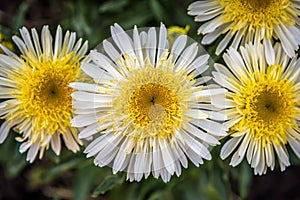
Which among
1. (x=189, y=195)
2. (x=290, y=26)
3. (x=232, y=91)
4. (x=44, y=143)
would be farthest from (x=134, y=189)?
(x=290, y=26)

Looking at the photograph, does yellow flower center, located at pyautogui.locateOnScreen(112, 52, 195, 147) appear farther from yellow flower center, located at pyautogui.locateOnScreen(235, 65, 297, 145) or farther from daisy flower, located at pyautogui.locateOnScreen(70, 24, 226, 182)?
yellow flower center, located at pyautogui.locateOnScreen(235, 65, 297, 145)

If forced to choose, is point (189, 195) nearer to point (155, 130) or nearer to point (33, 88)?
point (155, 130)

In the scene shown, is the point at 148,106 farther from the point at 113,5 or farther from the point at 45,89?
the point at 113,5

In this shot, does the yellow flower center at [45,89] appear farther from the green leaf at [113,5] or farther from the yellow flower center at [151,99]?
the green leaf at [113,5]

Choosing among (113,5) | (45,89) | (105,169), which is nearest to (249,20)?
(113,5)

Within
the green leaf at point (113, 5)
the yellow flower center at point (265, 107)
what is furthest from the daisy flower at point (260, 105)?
the green leaf at point (113, 5)

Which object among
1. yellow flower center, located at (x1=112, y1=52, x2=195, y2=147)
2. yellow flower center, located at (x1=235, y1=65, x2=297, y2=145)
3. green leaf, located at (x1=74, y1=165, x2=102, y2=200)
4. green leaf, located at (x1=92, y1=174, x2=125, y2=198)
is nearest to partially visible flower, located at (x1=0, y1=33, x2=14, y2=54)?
yellow flower center, located at (x1=112, y1=52, x2=195, y2=147)
